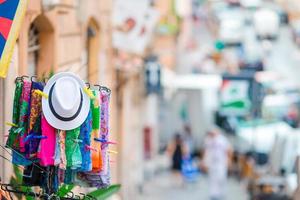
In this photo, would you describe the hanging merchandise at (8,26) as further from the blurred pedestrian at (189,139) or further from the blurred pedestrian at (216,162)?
the blurred pedestrian at (189,139)

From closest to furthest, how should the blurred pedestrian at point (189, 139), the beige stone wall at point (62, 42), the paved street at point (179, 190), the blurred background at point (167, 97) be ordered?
1. the beige stone wall at point (62, 42)
2. the blurred background at point (167, 97)
3. the paved street at point (179, 190)
4. the blurred pedestrian at point (189, 139)

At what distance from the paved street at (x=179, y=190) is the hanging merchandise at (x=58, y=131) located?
1480 cm

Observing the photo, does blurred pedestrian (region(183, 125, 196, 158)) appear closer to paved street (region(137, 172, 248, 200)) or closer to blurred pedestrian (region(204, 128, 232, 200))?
paved street (region(137, 172, 248, 200))

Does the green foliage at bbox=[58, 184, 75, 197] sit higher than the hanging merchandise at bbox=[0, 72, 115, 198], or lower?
lower

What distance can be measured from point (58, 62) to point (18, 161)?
5707 millimetres

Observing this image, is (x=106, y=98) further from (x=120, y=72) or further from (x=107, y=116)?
(x=120, y=72)

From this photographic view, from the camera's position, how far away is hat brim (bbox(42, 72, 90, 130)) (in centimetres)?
760

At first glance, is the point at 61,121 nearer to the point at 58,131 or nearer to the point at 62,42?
the point at 58,131

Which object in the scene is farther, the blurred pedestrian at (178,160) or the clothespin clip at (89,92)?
the blurred pedestrian at (178,160)

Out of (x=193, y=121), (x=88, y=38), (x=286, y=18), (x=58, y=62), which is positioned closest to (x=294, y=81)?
(x=286, y=18)

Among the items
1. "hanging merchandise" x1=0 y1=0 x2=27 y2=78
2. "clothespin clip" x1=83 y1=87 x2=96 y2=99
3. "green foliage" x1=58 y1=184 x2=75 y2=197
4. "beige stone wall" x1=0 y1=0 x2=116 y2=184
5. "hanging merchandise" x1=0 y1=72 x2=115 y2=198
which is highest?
"beige stone wall" x1=0 y1=0 x2=116 y2=184

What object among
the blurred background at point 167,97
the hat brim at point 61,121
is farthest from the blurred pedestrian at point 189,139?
the hat brim at point 61,121

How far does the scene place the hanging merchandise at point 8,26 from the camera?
786 centimetres

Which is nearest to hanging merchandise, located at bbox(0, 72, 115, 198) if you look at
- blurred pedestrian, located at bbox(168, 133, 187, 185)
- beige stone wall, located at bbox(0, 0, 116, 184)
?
beige stone wall, located at bbox(0, 0, 116, 184)
